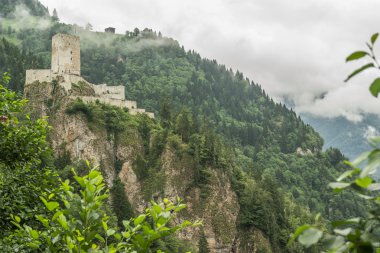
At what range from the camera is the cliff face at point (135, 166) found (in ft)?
234

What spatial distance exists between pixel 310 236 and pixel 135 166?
237 ft

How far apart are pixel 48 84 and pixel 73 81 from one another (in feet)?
11.4

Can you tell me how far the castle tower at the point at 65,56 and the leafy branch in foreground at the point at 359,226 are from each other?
7626cm

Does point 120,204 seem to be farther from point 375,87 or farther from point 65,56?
point 375,87

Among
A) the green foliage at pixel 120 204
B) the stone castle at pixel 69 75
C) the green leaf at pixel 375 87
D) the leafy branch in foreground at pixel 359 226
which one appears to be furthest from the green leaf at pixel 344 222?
the stone castle at pixel 69 75

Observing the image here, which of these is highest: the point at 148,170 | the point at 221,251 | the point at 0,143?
the point at 148,170

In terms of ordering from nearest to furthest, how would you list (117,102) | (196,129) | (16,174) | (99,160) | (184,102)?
1. (16,174)
2. (99,160)
3. (117,102)
4. (196,129)
5. (184,102)

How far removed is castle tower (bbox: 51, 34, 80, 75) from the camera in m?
77.5

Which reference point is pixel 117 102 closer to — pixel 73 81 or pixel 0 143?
pixel 73 81

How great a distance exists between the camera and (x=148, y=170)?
75062mm

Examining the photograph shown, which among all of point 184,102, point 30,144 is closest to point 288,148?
point 184,102

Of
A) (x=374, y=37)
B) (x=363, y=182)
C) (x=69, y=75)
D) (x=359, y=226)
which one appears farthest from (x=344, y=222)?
(x=69, y=75)

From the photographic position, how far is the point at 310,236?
301 centimetres

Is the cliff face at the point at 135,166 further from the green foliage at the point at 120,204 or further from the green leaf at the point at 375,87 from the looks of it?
the green leaf at the point at 375,87
